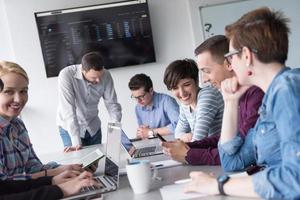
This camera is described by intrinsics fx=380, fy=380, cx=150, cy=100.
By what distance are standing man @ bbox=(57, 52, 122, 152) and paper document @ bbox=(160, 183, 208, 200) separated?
5.70ft

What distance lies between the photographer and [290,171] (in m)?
0.85

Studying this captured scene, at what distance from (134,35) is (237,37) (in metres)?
2.95

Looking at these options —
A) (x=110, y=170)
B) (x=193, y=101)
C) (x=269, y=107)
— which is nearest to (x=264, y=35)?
(x=269, y=107)

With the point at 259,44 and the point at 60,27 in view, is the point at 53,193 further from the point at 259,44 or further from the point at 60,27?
the point at 60,27

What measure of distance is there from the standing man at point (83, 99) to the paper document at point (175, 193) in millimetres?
1736

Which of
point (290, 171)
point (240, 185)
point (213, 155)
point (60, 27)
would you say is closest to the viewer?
point (290, 171)

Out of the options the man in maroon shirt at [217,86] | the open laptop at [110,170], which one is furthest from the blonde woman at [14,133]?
the man in maroon shirt at [217,86]

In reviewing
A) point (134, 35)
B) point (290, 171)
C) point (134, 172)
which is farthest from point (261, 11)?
point (134, 35)

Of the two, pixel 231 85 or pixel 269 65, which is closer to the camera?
pixel 269 65

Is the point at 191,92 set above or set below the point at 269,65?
below

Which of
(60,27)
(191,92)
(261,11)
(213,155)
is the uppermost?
(60,27)

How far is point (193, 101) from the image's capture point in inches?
82.4

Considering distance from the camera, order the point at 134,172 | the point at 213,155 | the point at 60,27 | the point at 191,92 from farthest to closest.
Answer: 1. the point at 60,27
2. the point at 191,92
3. the point at 213,155
4. the point at 134,172

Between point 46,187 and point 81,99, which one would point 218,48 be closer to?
point 46,187
